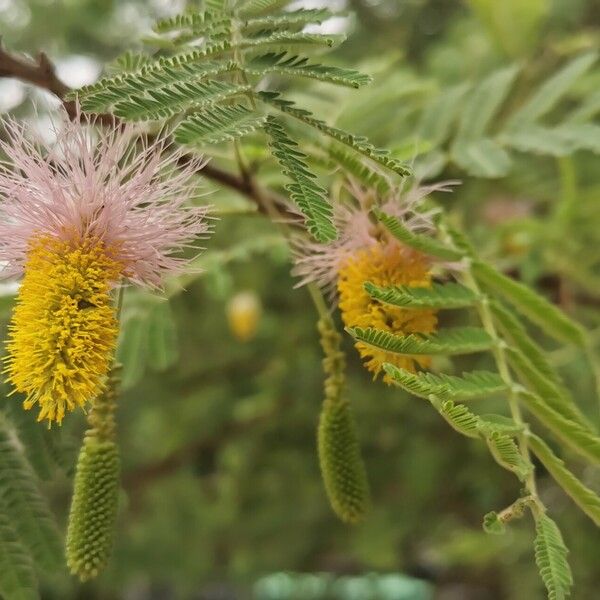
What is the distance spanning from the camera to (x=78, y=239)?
0.56 metres

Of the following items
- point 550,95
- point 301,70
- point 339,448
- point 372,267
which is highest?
point 550,95

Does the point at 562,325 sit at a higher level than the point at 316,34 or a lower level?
lower

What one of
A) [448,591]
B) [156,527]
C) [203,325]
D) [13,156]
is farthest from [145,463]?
[13,156]

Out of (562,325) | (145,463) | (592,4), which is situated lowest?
(562,325)

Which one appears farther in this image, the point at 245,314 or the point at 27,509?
the point at 245,314

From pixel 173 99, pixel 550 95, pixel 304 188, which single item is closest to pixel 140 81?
pixel 173 99

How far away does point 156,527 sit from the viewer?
2.18m

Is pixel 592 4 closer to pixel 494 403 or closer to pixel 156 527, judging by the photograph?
pixel 494 403

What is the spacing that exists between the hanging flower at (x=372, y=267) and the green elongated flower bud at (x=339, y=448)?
3 cm

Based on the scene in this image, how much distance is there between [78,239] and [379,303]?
22cm

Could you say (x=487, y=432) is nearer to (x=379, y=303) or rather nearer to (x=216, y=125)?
(x=379, y=303)

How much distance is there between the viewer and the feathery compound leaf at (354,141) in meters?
0.53

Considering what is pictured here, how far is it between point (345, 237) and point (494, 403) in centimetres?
54

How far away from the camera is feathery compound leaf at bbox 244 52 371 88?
55 cm
